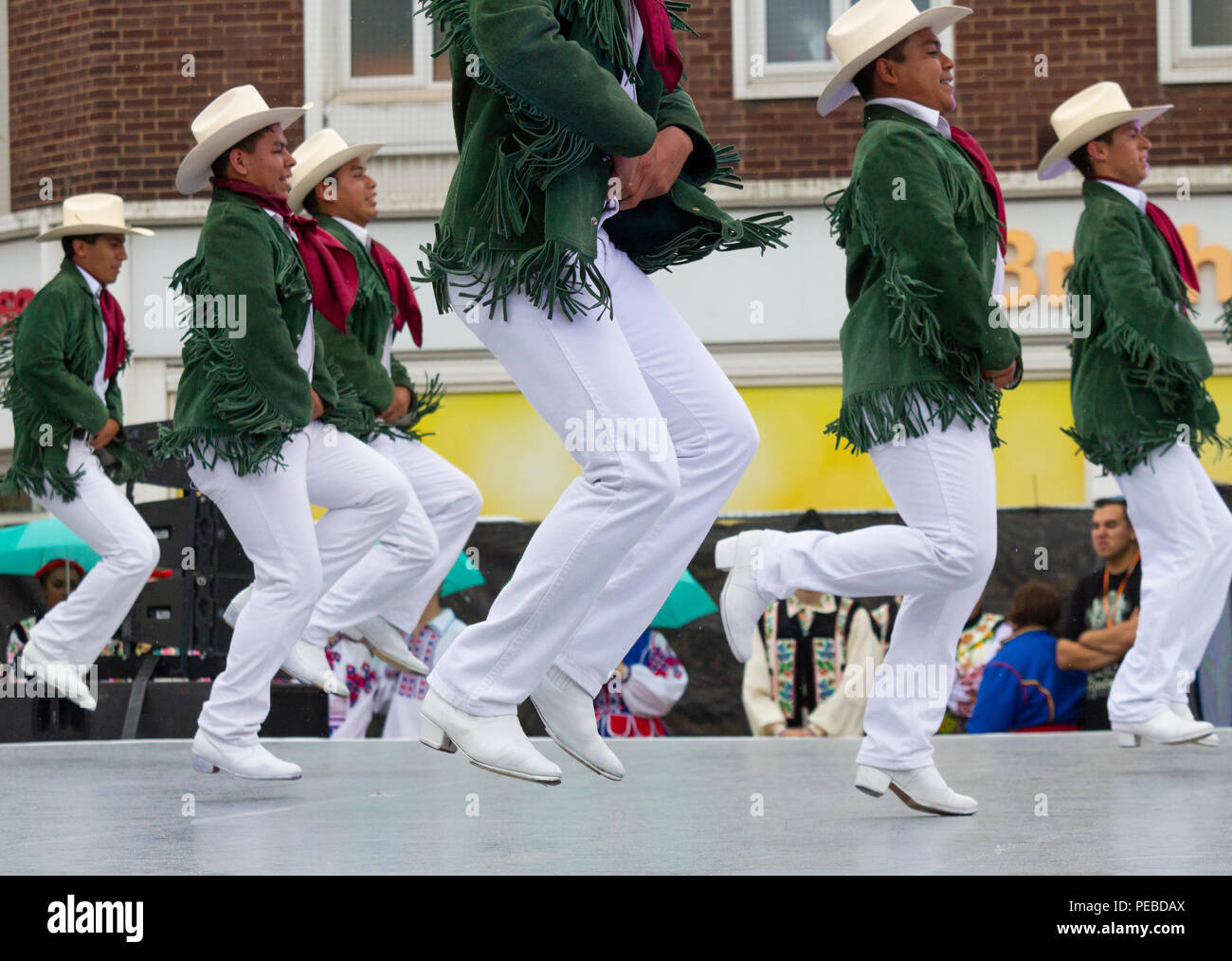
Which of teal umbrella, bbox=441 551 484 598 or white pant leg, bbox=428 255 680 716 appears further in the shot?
teal umbrella, bbox=441 551 484 598

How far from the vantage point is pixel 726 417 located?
3.92 meters

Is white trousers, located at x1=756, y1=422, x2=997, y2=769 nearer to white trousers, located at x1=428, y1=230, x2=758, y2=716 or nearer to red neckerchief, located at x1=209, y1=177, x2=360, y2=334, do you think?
white trousers, located at x1=428, y1=230, x2=758, y2=716

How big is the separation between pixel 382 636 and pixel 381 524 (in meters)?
0.57

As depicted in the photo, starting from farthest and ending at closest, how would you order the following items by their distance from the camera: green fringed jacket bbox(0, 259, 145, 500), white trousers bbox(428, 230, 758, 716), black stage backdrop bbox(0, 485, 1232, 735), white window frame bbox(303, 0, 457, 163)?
1. white window frame bbox(303, 0, 457, 163)
2. black stage backdrop bbox(0, 485, 1232, 735)
3. green fringed jacket bbox(0, 259, 145, 500)
4. white trousers bbox(428, 230, 758, 716)

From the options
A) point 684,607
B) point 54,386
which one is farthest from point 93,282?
point 684,607

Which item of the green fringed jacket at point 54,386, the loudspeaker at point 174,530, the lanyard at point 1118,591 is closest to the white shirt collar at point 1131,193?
the lanyard at point 1118,591

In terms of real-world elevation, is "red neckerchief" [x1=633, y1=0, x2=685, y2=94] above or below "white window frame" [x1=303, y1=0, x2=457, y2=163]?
below

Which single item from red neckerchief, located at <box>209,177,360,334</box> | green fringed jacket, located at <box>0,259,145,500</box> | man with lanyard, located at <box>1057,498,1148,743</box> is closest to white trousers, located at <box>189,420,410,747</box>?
red neckerchief, located at <box>209,177,360,334</box>

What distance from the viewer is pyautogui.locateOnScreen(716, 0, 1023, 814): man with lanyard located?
173 inches

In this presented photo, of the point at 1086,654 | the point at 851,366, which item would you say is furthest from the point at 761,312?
the point at 851,366

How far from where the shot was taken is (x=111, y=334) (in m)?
7.60

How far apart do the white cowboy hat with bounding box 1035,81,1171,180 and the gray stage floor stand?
242 centimetres
